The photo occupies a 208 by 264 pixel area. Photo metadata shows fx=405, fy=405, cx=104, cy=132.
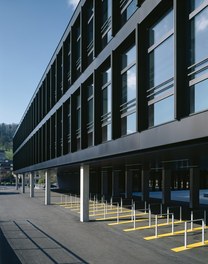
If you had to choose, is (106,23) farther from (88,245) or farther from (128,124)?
(88,245)

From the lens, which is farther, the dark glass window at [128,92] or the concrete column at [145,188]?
the concrete column at [145,188]

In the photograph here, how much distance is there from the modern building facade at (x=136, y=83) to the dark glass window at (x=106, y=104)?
6 cm

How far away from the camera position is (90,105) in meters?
26.8

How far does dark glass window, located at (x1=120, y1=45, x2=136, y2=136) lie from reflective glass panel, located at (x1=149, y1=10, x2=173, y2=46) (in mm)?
1943

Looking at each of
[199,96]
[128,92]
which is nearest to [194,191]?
[128,92]

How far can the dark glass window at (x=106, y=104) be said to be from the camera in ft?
72.5

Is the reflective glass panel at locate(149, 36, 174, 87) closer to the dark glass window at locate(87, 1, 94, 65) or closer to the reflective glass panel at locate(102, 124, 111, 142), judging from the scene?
the reflective glass panel at locate(102, 124, 111, 142)

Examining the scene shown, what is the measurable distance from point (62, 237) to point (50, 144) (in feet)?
67.2

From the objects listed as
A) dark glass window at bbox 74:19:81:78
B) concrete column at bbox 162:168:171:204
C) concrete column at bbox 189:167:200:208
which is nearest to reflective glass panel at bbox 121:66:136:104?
dark glass window at bbox 74:19:81:78

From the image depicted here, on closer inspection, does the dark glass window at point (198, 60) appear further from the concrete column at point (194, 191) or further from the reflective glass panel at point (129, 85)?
the concrete column at point (194, 191)

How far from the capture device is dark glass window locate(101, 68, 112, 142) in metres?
22.1

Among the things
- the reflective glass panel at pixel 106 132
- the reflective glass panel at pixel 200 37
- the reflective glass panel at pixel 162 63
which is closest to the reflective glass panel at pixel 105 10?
the reflective glass panel at pixel 106 132

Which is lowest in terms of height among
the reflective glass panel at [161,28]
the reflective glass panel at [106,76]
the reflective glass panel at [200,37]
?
the reflective glass panel at [200,37]

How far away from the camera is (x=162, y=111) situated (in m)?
15.0
